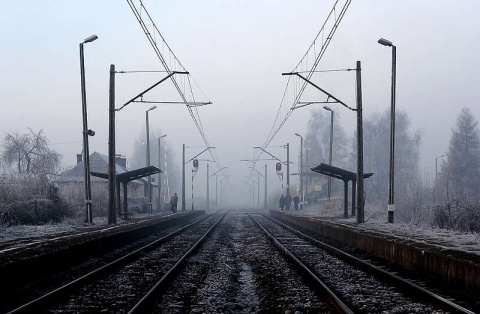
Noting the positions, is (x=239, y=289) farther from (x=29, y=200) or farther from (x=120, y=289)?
(x=29, y=200)

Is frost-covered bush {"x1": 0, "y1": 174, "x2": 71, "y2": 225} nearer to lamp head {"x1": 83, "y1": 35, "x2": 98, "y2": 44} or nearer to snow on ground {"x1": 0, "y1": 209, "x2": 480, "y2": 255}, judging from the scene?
snow on ground {"x1": 0, "y1": 209, "x2": 480, "y2": 255}

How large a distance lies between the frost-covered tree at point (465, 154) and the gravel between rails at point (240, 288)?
5857cm

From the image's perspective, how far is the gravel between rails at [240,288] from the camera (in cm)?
953

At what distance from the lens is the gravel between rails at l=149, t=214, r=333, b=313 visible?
953cm

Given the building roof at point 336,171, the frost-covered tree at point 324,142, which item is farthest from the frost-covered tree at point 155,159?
the building roof at point 336,171

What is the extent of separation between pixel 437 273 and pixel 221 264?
229 inches

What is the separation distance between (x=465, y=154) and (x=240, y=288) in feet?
221

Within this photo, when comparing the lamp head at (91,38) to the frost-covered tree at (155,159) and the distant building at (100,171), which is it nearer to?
the distant building at (100,171)

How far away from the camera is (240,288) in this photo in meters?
11.9

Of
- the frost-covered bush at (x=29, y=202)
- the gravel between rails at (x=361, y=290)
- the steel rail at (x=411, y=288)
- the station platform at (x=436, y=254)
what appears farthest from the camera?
the frost-covered bush at (x=29, y=202)

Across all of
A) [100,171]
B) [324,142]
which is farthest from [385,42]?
[324,142]

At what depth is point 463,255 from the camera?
1263 centimetres

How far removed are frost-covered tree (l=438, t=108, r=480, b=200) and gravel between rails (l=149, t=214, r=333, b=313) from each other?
192 ft

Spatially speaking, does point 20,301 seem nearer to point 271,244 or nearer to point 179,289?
point 179,289
